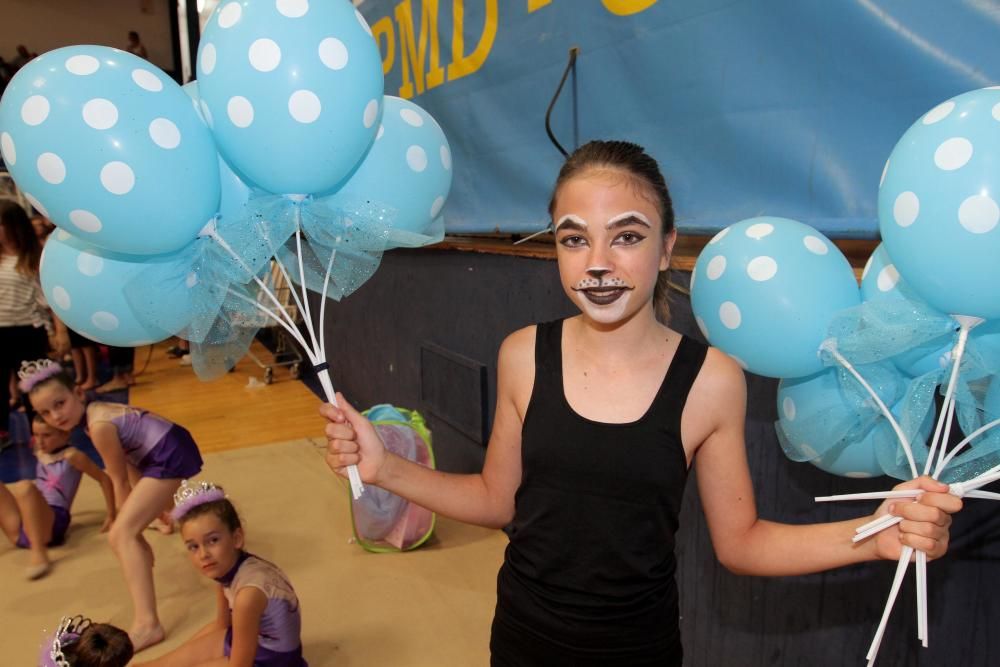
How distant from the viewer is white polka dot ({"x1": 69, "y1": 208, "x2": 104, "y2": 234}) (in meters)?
0.94

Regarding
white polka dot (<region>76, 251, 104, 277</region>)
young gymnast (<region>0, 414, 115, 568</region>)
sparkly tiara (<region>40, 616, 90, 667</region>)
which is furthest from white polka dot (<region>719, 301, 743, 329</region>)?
young gymnast (<region>0, 414, 115, 568</region>)

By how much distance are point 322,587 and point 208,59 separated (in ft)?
6.04

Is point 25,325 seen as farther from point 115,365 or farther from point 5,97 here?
point 5,97

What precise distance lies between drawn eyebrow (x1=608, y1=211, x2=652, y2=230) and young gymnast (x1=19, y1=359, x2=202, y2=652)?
73.6 inches

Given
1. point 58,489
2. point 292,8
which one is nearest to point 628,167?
point 292,8

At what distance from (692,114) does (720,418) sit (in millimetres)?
840

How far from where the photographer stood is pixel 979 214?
0.73 m

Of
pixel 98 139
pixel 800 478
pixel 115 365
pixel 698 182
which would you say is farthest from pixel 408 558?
pixel 115 365

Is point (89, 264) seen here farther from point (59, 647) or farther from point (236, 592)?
point (236, 592)

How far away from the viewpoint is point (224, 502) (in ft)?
6.16

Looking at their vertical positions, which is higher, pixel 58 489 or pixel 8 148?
pixel 8 148

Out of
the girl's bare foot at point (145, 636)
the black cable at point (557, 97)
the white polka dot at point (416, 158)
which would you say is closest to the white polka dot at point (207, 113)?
the white polka dot at point (416, 158)

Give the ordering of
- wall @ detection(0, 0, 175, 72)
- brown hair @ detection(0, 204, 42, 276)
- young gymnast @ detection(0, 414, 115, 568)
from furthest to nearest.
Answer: wall @ detection(0, 0, 175, 72) → brown hair @ detection(0, 204, 42, 276) → young gymnast @ detection(0, 414, 115, 568)

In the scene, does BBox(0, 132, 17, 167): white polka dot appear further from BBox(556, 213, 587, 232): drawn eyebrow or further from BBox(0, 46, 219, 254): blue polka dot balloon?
BBox(556, 213, 587, 232): drawn eyebrow
